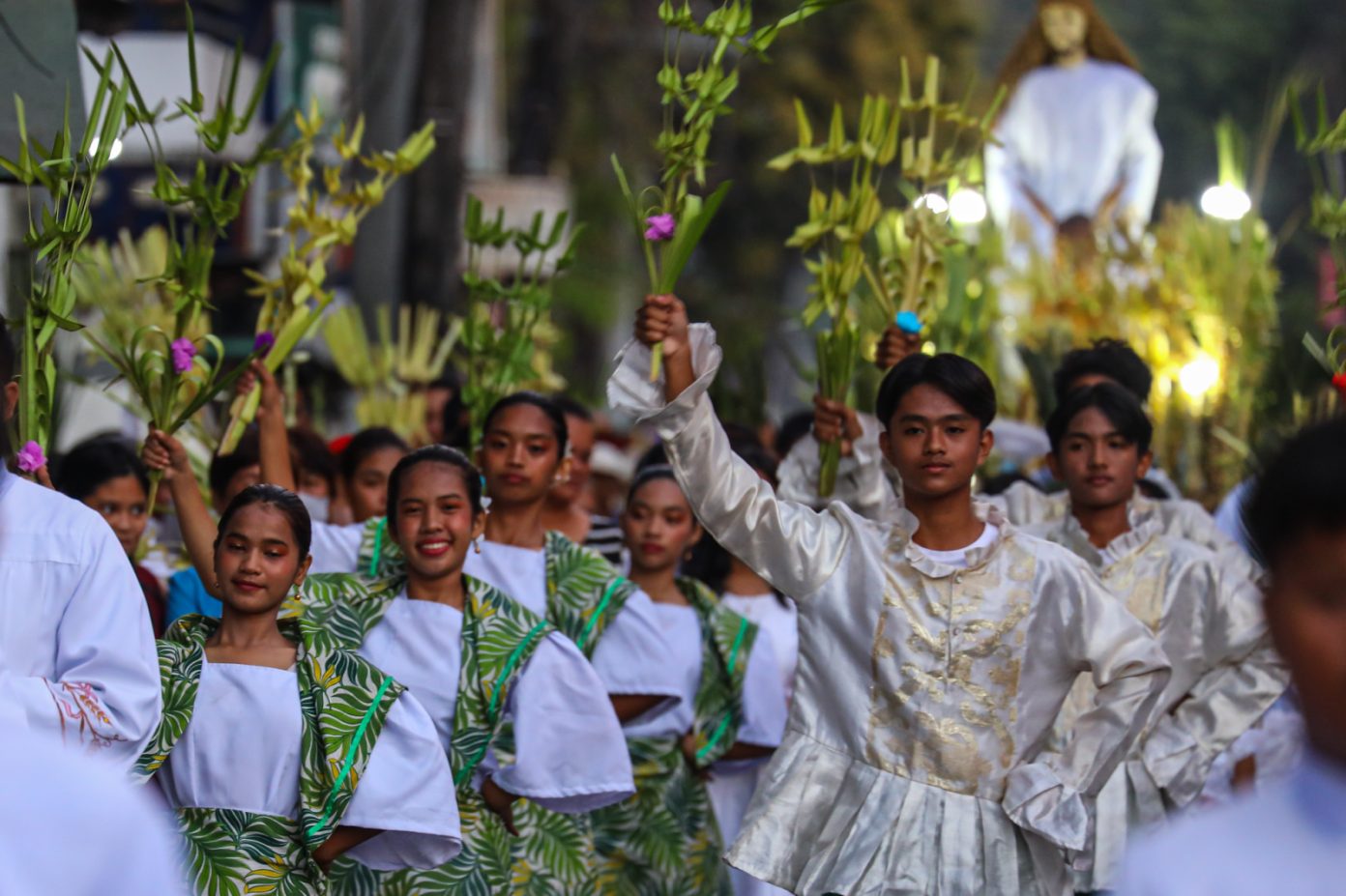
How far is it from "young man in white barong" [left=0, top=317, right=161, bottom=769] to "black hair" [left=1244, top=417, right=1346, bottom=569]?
2.53 m

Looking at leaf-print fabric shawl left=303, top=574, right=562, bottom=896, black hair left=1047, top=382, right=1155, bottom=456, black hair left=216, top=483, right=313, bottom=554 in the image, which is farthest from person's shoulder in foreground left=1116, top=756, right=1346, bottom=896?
black hair left=1047, top=382, right=1155, bottom=456

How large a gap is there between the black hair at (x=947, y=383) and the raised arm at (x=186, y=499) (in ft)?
6.00

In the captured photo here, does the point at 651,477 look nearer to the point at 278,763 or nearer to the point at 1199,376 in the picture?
the point at 278,763

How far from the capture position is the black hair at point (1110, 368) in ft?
23.4

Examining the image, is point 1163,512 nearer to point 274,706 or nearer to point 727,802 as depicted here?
point 727,802

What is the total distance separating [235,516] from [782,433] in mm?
3554

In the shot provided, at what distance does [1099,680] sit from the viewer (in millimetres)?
4703

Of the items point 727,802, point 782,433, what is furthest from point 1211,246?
point 727,802

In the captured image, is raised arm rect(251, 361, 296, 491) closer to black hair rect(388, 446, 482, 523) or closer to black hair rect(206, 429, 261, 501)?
Result: black hair rect(206, 429, 261, 501)

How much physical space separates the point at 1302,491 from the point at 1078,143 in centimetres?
1092

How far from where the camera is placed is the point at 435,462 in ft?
17.8

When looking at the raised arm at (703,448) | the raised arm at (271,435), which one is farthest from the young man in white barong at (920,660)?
the raised arm at (271,435)

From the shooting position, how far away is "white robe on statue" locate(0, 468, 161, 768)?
396 cm

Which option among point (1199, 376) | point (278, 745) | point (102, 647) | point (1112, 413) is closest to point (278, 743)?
point (278, 745)
